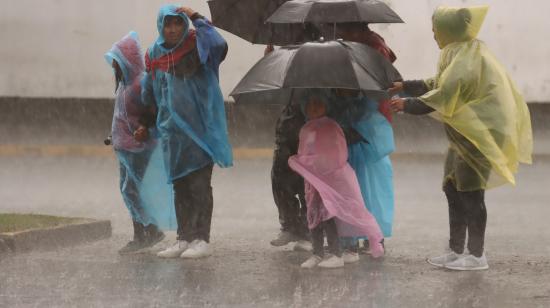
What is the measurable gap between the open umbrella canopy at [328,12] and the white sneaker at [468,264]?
1.70 m

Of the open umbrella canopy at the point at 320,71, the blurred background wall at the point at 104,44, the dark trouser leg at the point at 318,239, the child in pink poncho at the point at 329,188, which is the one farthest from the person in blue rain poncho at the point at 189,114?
the blurred background wall at the point at 104,44

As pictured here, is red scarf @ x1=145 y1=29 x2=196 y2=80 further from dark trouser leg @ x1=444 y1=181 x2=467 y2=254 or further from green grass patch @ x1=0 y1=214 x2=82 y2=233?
dark trouser leg @ x1=444 y1=181 x2=467 y2=254

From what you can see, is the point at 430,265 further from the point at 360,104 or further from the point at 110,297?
the point at 110,297

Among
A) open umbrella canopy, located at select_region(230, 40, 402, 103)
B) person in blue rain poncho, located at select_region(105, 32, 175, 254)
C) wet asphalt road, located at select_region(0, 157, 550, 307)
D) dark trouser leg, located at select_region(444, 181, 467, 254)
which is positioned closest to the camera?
wet asphalt road, located at select_region(0, 157, 550, 307)

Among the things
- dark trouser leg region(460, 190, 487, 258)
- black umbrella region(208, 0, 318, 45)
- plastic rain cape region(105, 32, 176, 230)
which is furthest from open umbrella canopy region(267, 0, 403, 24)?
dark trouser leg region(460, 190, 487, 258)

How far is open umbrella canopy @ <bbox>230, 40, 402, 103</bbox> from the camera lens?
24.2 ft

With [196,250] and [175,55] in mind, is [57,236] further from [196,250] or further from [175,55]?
[175,55]

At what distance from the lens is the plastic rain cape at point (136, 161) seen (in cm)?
865

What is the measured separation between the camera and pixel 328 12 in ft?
26.7

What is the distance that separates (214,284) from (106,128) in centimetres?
1092

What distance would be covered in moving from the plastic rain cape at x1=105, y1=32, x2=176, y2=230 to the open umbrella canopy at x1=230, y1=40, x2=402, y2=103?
1.30 meters

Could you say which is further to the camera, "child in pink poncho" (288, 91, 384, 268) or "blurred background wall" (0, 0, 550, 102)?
"blurred background wall" (0, 0, 550, 102)

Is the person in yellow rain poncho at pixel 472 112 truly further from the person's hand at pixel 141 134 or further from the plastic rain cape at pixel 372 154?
the person's hand at pixel 141 134

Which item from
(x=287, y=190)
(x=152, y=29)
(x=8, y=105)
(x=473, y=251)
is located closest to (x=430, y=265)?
(x=473, y=251)
